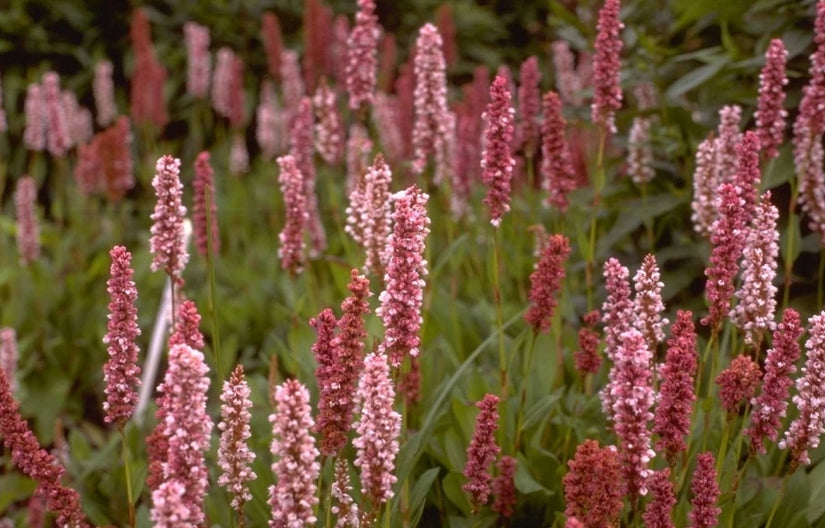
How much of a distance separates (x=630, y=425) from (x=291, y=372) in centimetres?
176

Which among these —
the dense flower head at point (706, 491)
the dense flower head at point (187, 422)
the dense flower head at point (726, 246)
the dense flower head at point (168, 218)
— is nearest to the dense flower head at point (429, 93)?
the dense flower head at point (168, 218)

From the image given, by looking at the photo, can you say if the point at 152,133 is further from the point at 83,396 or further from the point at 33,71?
the point at 83,396

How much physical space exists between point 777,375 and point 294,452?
3.26 feet

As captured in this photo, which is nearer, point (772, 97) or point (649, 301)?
point (649, 301)

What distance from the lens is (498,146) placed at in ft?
8.29

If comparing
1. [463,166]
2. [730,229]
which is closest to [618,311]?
[730,229]

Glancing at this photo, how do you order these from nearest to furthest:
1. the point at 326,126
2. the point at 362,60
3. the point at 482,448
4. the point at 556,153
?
the point at 482,448 → the point at 556,153 → the point at 362,60 → the point at 326,126

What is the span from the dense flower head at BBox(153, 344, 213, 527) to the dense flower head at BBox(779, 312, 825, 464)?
1.10 metres

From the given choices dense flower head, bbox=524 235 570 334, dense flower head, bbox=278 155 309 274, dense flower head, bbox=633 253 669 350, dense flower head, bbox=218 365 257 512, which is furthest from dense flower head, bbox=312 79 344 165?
dense flower head, bbox=218 365 257 512

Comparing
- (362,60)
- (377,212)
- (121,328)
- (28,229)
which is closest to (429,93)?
(362,60)

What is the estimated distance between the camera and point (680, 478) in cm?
246

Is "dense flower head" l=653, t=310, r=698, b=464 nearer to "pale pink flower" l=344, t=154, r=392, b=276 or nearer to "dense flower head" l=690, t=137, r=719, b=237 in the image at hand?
"pale pink flower" l=344, t=154, r=392, b=276

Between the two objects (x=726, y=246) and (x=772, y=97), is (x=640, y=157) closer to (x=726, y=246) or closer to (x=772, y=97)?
(x=772, y=97)

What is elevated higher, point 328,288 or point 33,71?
point 33,71
